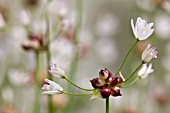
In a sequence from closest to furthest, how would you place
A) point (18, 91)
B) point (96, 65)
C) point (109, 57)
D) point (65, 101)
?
1. point (65, 101)
2. point (18, 91)
3. point (109, 57)
4. point (96, 65)

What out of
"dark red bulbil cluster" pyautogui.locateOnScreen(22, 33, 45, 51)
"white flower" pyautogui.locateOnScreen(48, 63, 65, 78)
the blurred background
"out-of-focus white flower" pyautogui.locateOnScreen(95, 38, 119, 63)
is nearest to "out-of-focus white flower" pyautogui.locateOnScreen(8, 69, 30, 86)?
the blurred background

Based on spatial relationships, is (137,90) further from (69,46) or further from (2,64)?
(2,64)

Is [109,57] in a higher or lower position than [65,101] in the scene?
higher

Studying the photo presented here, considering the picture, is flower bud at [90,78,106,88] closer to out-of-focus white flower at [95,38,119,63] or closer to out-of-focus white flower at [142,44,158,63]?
out-of-focus white flower at [142,44,158,63]

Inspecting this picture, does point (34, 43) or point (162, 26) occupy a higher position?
point (162, 26)

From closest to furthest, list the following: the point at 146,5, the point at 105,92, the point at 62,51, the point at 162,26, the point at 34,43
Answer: the point at 105,92
the point at 34,43
the point at 62,51
the point at 146,5
the point at 162,26

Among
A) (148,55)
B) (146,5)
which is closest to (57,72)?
(148,55)

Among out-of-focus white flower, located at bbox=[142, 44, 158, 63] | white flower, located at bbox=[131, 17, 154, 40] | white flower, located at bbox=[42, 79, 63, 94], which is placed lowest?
white flower, located at bbox=[42, 79, 63, 94]

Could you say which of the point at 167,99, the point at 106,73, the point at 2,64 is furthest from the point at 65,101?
the point at 106,73

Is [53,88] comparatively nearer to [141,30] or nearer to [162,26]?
[141,30]
